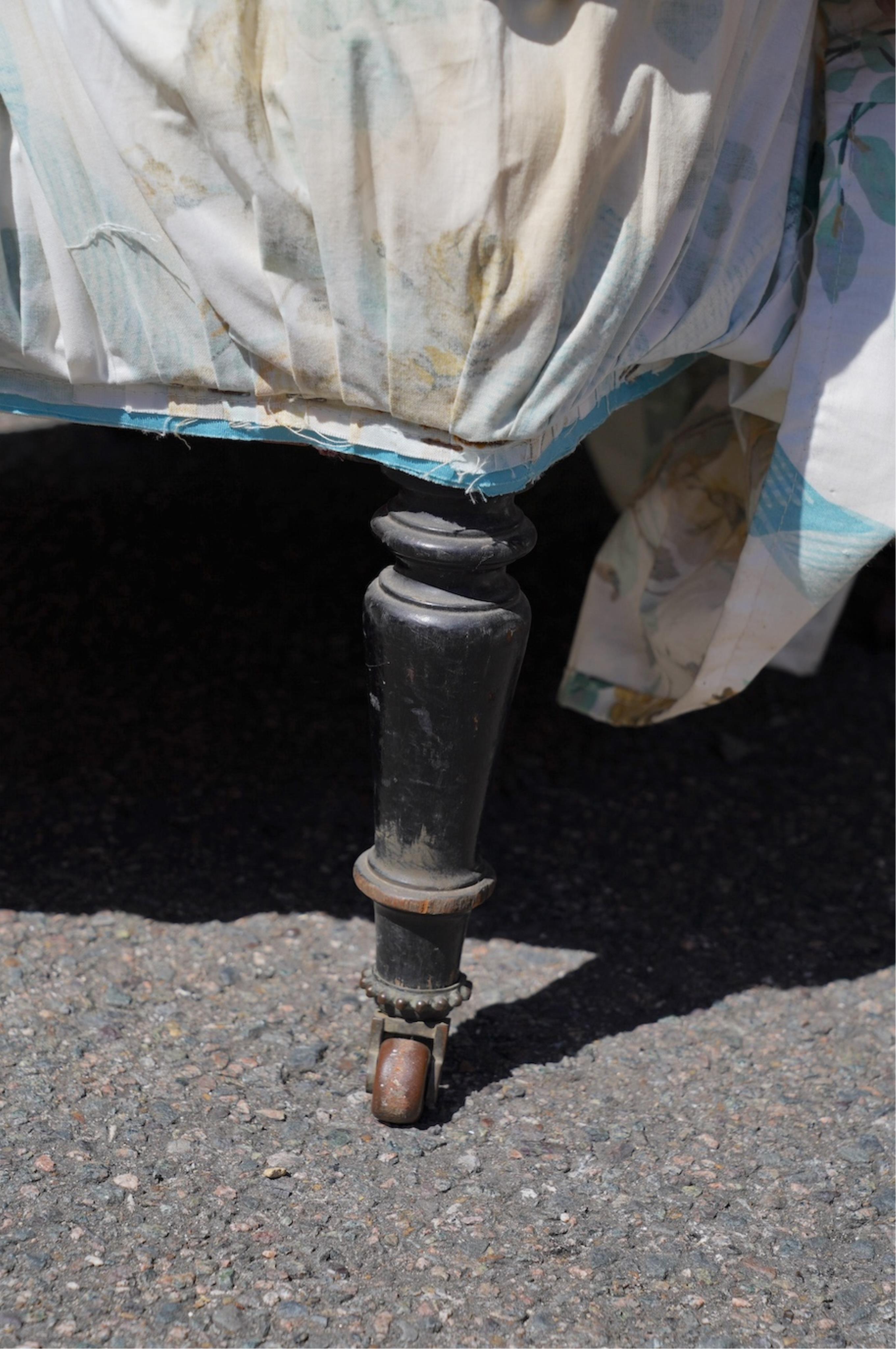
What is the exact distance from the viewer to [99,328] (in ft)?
2.63

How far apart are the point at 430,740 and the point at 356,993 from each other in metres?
0.35

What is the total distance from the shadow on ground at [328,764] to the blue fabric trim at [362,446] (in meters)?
0.47

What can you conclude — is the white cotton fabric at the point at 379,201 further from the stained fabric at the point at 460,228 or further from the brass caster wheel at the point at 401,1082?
the brass caster wheel at the point at 401,1082

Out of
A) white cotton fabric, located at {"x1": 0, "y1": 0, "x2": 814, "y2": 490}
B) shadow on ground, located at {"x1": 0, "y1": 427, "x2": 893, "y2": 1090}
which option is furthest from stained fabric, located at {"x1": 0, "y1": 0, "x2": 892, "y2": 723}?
shadow on ground, located at {"x1": 0, "y1": 427, "x2": 893, "y2": 1090}

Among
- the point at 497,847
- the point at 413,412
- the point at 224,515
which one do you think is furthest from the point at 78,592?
the point at 413,412

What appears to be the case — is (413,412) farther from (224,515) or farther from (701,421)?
(224,515)

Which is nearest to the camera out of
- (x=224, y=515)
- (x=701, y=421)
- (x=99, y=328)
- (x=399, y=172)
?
(x=399, y=172)

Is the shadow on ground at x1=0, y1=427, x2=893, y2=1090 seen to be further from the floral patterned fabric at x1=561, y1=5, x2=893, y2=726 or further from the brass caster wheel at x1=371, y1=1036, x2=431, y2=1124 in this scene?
the floral patterned fabric at x1=561, y1=5, x2=893, y2=726

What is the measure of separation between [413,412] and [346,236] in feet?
0.36

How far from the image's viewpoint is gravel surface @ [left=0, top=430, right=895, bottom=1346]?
783mm

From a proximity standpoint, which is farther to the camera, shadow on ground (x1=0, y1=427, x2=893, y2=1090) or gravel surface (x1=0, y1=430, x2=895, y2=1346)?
shadow on ground (x1=0, y1=427, x2=893, y2=1090)

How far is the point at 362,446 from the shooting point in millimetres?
791

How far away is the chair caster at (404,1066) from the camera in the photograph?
2.93 feet

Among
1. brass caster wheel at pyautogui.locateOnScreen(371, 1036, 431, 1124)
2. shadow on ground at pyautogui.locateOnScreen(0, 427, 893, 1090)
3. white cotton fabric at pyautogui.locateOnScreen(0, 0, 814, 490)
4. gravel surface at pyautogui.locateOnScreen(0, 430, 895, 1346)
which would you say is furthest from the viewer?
shadow on ground at pyautogui.locateOnScreen(0, 427, 893, 1090)
